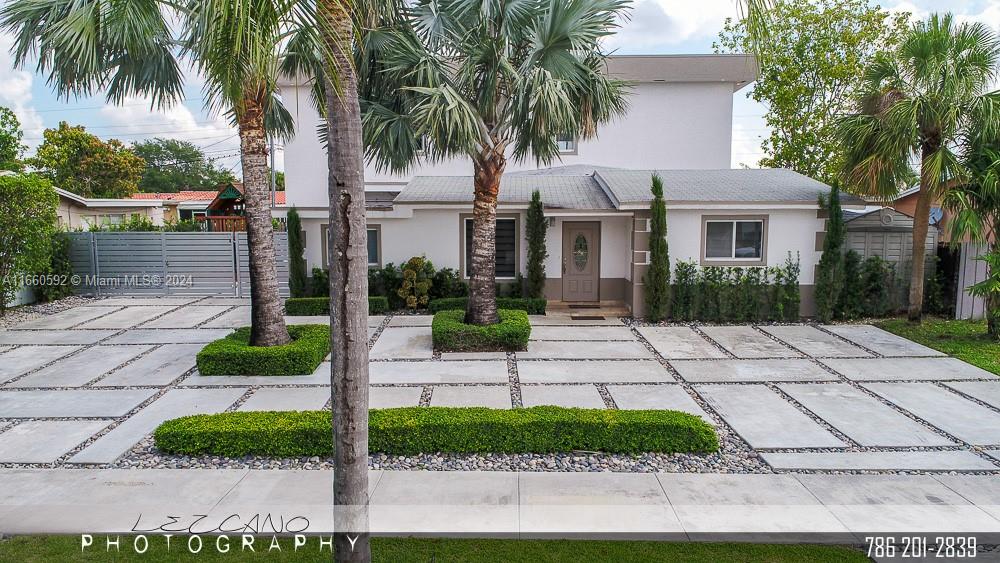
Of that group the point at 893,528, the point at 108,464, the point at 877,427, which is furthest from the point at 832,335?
the point at 108,464

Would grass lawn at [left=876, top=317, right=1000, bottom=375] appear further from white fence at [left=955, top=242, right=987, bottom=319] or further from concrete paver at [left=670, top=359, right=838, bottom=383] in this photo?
concrete paver at [left=670, top=359, right=838, bottom=383]

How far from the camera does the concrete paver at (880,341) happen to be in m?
11.1

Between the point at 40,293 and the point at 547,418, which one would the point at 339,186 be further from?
the point at 40,293

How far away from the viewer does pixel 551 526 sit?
5133 millimetres

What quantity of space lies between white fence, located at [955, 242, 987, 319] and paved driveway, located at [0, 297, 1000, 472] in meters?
2.39

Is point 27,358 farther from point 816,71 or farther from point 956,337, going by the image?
point 816,71

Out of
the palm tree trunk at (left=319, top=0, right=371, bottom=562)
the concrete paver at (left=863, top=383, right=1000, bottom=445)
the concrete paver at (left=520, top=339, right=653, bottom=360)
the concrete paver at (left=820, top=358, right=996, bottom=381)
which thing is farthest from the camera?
the concrete paver at (left=520, top=339, right=653, bottom=360)

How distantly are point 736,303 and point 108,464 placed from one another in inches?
470

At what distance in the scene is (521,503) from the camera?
5594 millimetres

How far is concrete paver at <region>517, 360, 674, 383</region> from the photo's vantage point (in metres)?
9.56

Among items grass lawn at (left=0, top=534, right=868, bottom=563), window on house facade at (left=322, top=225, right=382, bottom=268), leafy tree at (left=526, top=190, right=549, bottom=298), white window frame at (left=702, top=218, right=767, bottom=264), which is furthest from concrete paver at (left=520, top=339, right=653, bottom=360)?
grass lawn at (left=0, top=534, right=868, bottom=563)

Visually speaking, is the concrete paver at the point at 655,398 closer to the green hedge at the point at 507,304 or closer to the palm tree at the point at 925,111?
the green hedge at the point at 507,304

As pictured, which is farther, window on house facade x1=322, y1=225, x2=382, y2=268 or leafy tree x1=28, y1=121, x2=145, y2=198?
leafy tree x1=28, y1=121, x2=145, y2=198

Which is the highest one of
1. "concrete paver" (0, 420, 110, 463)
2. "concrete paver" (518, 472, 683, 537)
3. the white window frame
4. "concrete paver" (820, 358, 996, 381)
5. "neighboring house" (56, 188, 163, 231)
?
"neighboring house" (56, 188, 163, 231)
